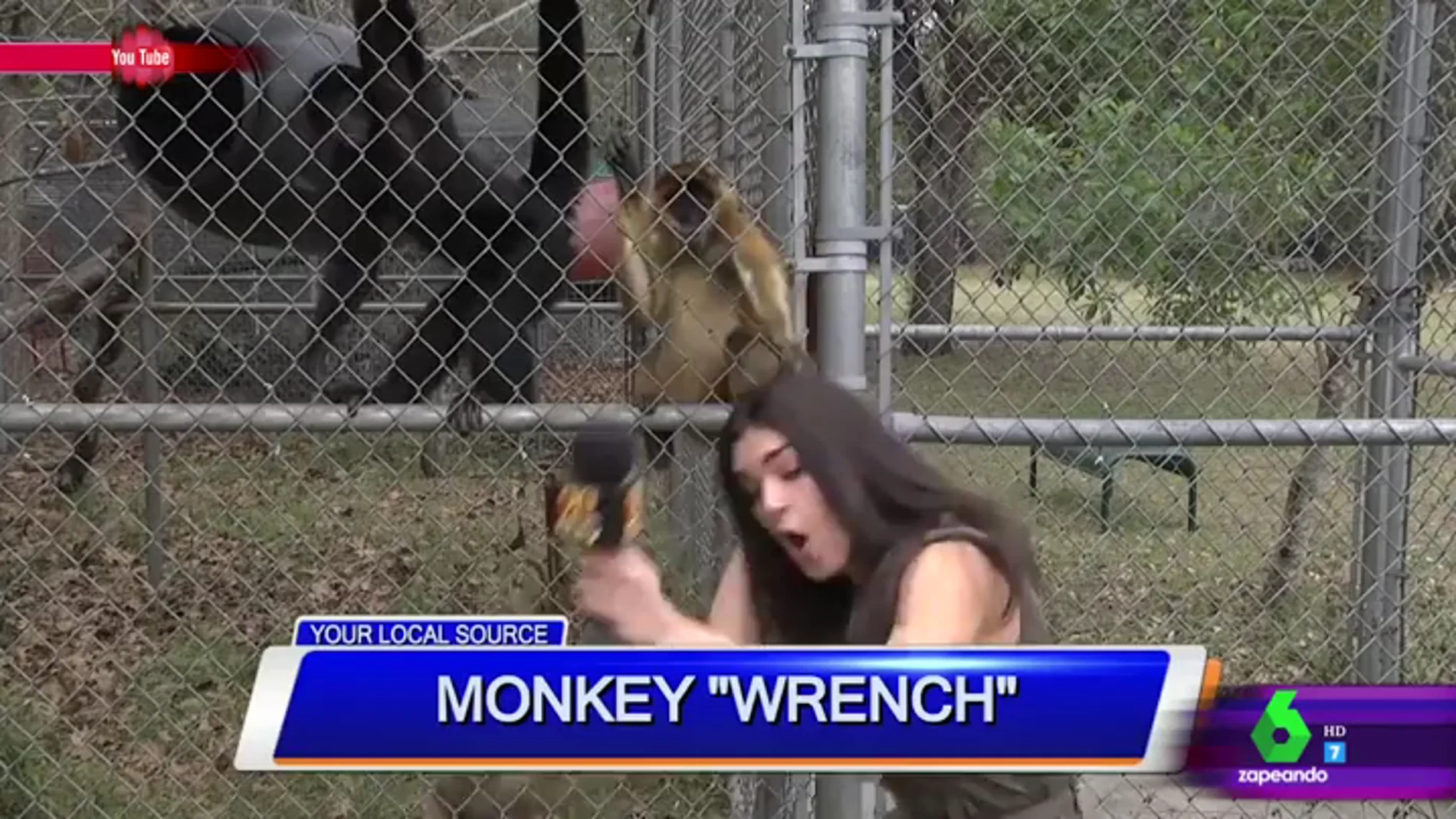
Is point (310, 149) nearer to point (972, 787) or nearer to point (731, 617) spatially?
point (731, 617)

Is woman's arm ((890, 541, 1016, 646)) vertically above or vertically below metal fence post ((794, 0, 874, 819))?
below

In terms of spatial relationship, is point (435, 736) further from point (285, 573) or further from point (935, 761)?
point (285, 573)

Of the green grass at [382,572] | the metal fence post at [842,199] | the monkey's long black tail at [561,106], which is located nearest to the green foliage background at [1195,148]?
the green grass at [382,572]

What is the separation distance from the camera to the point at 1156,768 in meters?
2.46

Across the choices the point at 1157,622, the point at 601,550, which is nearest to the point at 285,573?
the point at 1157,622

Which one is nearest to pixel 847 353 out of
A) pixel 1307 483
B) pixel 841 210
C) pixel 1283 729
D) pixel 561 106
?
pixel 841 210

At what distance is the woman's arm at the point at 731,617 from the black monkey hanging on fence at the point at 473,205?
156cm

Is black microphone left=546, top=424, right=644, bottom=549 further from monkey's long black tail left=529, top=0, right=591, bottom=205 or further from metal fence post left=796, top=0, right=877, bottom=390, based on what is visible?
monkey's long black tail left=529, top=0, right=591, bottom=205

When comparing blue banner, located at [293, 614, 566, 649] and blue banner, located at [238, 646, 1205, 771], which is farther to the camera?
blue banner, located at [293, 614, 566, 649]

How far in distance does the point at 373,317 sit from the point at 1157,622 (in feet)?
16.5

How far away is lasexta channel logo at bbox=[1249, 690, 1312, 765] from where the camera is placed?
2.70m

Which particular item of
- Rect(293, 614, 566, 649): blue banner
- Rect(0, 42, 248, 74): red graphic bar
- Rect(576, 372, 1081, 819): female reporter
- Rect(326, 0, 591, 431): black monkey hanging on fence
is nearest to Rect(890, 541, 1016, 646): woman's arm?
Rect(576, 372, 1081, 819): female reporter

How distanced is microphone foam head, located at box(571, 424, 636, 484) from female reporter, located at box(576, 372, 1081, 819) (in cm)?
18

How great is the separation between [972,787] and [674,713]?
0.57 meters
